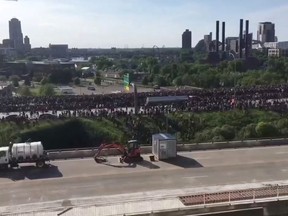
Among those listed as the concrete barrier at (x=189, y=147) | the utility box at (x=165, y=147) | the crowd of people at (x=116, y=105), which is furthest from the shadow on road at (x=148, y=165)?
the crowd of people at (x=116, y=105)

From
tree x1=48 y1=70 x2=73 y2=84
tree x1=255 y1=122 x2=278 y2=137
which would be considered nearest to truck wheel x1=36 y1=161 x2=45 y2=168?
tree x1=255 y1=122 x2=278 y2=137

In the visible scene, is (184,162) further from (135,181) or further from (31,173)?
(31,173)

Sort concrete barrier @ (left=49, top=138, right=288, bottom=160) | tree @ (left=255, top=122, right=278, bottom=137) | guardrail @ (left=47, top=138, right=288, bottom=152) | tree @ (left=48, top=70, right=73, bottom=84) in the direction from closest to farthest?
concrete barrier @ (left=49, top=138, right=288, bottom=160) < guardrail @ (left=47, top=138, right=288, bottom=152) < tree @ (left=255, top=122, right=278, bottom=137) < tree @ (left=48, top=70, right=73, bottom=84)

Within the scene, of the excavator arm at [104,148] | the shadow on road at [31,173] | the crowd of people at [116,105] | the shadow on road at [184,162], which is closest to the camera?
the shadow on road at [31,173]

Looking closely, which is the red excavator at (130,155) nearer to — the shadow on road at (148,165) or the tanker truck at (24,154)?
the shadow on road at (148,165)

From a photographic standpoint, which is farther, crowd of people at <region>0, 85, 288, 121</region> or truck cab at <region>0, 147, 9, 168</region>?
crowd of people at <region>0, 85, 288, 121</region>

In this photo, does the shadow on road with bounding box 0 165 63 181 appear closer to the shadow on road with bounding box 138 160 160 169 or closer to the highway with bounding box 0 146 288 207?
the highway with bounding box 0 146 288 207

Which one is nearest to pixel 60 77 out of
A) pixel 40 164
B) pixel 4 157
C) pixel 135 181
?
pixel 40 164
